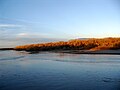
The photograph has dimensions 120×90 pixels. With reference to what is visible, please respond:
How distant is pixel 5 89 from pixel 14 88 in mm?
276

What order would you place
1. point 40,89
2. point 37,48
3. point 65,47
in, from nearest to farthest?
1. point 40,89
2. point 65,47
3. point 37,48

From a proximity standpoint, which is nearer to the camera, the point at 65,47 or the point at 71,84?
the point at 71,84

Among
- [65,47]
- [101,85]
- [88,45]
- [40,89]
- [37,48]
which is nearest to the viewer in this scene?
[40,89]

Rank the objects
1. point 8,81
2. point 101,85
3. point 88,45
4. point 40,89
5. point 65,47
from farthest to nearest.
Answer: point 65,47 < point 88,45 < point 8,81 < point 101,85 < point 40,89

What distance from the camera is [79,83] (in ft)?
25.0

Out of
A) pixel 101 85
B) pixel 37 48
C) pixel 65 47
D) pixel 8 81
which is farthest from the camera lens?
pixel 37 48

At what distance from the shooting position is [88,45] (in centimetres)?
4319

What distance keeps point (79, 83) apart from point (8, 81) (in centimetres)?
261

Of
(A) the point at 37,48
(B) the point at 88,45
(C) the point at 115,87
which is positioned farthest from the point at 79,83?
(A) the point at 37,48

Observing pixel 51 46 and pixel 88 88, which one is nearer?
pixel 88 88

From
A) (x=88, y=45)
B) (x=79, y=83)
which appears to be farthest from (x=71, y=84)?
(x=88, y=45)

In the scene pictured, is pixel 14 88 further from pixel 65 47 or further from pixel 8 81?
pixel 65 47

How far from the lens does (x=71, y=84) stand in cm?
749

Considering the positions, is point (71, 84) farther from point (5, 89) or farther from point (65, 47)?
point (65, 47)
